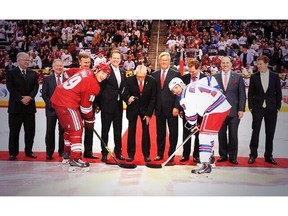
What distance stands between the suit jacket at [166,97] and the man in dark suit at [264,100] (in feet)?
2.37

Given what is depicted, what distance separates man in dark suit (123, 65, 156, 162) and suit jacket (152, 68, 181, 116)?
0.05 m

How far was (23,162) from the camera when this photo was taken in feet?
12.8

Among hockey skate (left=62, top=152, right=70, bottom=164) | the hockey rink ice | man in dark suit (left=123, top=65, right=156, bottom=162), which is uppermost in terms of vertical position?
man in dark suit (left=123, top=65, right=156, bottom=162)

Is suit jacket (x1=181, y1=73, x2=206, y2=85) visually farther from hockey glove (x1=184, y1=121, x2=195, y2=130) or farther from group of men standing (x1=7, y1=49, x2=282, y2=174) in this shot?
hockey glove (x1=184, y1=121, x2=195, y2=130)

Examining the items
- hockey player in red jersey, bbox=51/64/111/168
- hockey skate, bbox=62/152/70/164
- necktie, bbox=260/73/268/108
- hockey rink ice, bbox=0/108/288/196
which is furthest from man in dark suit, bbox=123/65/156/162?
necktie, bbox=260/73/268/108

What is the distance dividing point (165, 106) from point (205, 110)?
0.38 metres

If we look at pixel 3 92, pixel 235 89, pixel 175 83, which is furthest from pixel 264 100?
pixel 3 92

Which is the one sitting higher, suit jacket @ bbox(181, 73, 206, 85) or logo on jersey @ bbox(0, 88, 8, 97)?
suit jacket @ bbox(181, 73, 206, 85)

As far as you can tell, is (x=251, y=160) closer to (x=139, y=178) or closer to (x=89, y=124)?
(x=139, y=178)

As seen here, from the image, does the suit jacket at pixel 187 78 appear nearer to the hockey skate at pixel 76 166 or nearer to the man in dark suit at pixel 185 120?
the man in dark suit at pixel 185 120

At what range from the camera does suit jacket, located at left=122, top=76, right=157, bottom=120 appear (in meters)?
3.87

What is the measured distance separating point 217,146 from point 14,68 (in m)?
2.10

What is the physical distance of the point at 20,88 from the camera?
12.8ft

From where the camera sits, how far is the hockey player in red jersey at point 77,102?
372 cm
